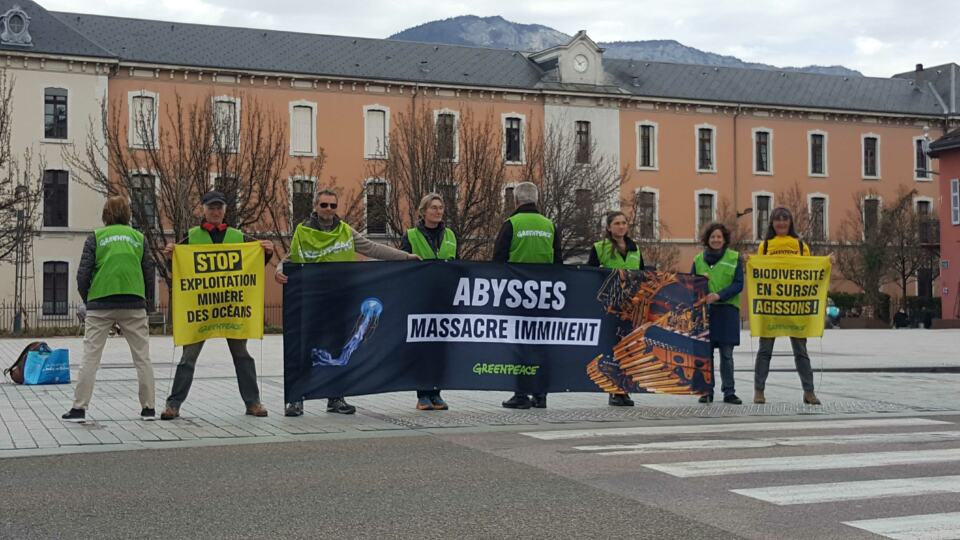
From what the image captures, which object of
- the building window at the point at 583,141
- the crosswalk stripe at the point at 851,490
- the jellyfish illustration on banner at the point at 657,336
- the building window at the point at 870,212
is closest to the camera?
the crosswalk stripe at the point at 851,490

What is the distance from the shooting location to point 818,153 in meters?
69.2

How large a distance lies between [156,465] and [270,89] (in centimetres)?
4982

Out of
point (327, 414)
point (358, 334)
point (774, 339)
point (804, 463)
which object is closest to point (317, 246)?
point (358, 334)

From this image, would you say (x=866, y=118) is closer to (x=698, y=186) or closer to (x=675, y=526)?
(x=698, y=186)

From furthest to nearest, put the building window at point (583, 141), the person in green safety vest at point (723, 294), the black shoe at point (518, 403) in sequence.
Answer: the building window at point (583, 141), the person in green safety vest at point (723, 294), the black shoe at point (518, 403)

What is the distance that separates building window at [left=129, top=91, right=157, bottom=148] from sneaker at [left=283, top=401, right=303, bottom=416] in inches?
1531

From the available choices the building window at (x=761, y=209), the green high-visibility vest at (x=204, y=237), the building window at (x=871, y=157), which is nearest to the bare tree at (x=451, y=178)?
the building window at (x=761, y=209)

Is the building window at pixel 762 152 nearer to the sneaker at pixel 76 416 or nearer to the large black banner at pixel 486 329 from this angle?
the large black banner at pixel 486 329

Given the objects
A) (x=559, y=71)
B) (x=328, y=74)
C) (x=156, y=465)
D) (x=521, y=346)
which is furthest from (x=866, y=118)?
(x=156, y=465)

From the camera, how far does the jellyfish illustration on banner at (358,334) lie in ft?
38.0

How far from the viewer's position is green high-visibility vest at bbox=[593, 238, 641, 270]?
514 inches

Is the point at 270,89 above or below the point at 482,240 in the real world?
above

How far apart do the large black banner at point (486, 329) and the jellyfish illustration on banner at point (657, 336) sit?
0.4 inches

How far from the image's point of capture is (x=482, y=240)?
47500 millimetres
